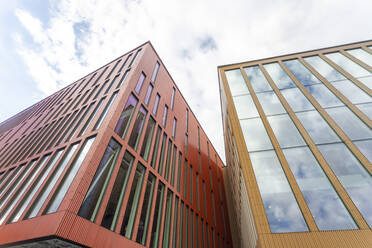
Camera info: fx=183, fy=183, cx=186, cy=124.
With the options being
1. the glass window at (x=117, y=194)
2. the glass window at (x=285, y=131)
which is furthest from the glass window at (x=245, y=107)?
the glass window at (x=117, y=194)

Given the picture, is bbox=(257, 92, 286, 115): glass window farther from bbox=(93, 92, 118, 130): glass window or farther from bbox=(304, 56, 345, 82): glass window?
bbox=(93, 92, 118, 130): glass window

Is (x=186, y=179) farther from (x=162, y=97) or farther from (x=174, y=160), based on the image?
(x=162, y=97)

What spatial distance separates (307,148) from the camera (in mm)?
10734

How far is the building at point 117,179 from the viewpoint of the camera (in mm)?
8219

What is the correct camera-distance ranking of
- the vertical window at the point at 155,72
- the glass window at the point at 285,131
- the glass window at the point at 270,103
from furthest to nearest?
the vertical window at the point at 155,72 < the glass window at the point at 270,103 < the glass window at the point at 285,131

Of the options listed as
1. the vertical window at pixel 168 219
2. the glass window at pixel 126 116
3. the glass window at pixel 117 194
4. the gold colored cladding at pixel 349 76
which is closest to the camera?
the glass window at pixel 117 194

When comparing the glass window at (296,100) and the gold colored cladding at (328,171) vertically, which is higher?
the glass window at (296,100)

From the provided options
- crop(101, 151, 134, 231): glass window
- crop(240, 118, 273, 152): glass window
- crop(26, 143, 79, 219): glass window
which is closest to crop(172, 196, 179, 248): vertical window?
crop(101, 151, 134, 231): glass window

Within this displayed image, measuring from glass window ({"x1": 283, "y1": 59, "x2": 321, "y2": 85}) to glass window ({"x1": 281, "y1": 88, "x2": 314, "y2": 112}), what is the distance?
5.36ft

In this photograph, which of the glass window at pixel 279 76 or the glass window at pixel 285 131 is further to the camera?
the glass window at pixel 279 76

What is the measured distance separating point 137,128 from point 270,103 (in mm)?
10546

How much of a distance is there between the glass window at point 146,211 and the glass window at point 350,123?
1323 cm

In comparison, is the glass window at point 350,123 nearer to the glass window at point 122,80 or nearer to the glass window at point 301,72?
the glass window at point 301,72

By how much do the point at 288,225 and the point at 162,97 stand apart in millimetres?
16435
